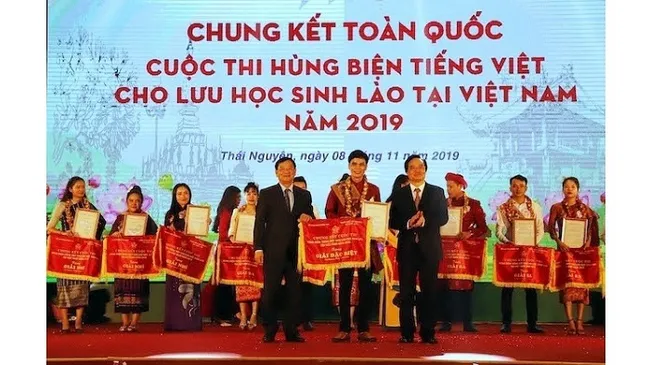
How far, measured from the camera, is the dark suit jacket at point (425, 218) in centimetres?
459

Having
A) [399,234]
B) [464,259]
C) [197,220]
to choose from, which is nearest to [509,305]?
[464,259]

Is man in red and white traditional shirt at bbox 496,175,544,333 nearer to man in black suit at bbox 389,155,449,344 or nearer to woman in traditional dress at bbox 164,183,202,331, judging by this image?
man in black suit at bbox 389,155,449,344

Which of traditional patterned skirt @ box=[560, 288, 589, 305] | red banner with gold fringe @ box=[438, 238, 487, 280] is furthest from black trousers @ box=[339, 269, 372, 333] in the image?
traditional patterned skirt @ box=[560, 288, 589, 305]

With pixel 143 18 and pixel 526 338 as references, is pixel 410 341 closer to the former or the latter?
pixel 526 338

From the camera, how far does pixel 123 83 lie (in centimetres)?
471

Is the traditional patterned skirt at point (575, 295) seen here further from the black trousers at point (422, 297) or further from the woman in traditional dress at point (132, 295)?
the woman in traditional dress at point (132, 295)

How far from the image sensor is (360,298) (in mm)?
4625

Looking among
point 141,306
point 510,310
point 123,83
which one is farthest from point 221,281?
point 510,310

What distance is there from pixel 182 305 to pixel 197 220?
46 cm

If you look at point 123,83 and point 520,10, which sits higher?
point 520,10

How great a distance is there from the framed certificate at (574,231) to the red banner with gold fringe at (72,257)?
2.44 m

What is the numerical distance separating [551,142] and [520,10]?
0.70 metres

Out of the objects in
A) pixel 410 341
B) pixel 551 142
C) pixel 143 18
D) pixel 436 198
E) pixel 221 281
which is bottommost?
pixel 410 341

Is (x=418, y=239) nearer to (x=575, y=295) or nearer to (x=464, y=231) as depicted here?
(x=464, y=231)
